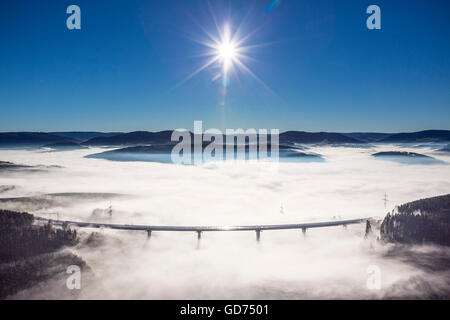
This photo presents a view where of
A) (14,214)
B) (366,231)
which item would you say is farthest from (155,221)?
(366,231)

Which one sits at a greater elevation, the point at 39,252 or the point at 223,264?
the point at 39,252

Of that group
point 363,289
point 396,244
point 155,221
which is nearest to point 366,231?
point 396,244
